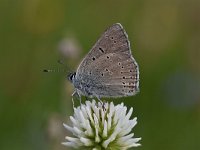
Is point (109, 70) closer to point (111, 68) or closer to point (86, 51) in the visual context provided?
point (111, 68)

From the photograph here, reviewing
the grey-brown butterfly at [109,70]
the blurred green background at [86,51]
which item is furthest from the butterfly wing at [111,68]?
the blurred green background at [86,51]

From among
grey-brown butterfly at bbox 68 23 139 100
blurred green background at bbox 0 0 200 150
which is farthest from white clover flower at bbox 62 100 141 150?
blurred green background at bbox 0 0 200 150

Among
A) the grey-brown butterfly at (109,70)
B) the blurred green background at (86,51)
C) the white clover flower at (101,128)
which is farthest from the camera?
the blurred green background at (86,51)

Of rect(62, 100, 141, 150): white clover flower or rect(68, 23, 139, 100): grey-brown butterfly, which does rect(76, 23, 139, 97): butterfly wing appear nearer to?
rect(68, 23, 139, 100): grey-brown butterfly

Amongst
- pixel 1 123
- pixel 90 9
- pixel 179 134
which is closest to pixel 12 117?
pixel 1 123

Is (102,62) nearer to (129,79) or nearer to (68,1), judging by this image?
(129,79)

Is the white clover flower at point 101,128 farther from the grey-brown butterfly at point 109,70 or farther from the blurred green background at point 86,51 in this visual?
the blurred green background at point 86,51
